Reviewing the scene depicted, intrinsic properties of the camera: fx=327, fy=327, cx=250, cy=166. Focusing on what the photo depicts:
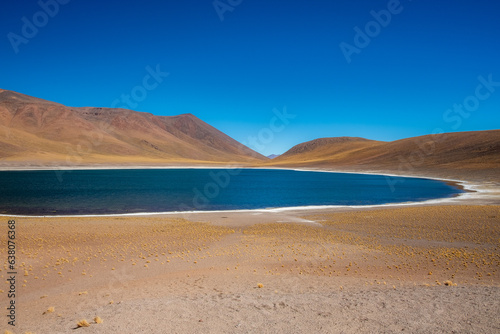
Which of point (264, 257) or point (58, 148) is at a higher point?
point (58, 148)

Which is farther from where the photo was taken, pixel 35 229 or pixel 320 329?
pixel 35 229

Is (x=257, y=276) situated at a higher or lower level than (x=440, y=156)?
lower

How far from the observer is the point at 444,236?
17.5 meters

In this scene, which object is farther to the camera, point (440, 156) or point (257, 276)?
point (440, 156)

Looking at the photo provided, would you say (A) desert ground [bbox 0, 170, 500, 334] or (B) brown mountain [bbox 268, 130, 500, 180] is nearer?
(A) desert ground [bbox 0, 170, 500, 334]

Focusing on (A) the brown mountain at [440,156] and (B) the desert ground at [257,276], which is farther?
(A) the brown mountain at [440,156]

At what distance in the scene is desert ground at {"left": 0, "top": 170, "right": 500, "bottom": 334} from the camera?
6.95 m

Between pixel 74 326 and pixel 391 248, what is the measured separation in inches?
519

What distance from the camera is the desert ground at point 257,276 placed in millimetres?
6949

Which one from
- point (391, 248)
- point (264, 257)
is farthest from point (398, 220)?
point (264, 257)

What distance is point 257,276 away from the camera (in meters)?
11.1

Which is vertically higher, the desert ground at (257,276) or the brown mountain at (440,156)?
the brown mountain at (440,156)

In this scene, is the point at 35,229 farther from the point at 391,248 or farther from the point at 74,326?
the point at 391,248

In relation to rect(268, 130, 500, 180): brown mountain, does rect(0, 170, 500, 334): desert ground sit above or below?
below
